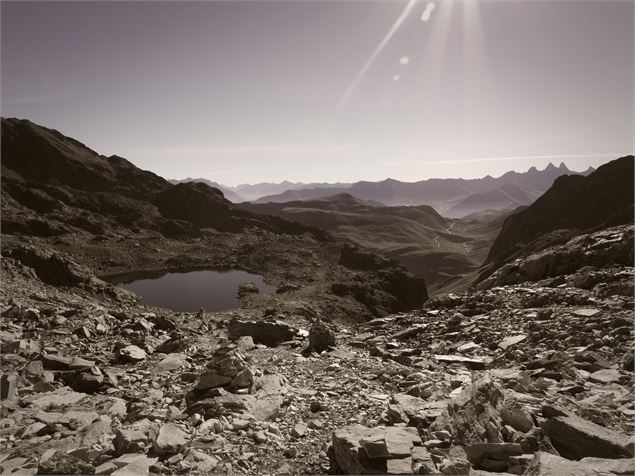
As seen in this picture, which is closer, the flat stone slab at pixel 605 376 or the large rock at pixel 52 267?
the flat stone slab at pixel 605 376

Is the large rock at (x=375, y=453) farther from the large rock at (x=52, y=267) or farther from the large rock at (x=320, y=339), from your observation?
the large rock at (x=52, y=267)

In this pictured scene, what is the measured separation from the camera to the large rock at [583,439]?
5949 millimetres

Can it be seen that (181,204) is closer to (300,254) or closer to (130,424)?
(300,254)

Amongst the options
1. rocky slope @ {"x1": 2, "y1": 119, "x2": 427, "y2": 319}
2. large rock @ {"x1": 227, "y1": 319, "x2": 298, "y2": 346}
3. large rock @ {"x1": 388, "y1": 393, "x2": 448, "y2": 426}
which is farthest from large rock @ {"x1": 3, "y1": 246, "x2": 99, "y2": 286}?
large rock @ {"x1": 388, "y1": 393, "x2": 448, "y2": 426}

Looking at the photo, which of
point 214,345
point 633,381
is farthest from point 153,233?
point 633,381

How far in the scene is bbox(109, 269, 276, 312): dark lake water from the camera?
119ft

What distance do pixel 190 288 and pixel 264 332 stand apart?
3021cm

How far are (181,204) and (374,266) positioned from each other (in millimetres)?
49919

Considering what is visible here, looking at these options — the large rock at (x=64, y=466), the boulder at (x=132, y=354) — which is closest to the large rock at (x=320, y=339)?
the boulder at (x=132, y=354)

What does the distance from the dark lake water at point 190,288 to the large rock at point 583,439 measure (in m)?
31.4

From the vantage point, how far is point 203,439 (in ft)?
22.3

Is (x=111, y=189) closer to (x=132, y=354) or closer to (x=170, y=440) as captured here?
(x=132, y=354)

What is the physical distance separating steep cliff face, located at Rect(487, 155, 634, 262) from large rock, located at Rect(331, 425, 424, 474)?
6059cm

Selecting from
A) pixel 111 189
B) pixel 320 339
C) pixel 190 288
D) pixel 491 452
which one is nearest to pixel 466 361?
pixel 320 339
